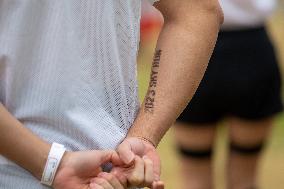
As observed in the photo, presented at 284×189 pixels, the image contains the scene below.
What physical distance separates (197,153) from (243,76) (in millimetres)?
446

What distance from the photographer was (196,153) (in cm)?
475

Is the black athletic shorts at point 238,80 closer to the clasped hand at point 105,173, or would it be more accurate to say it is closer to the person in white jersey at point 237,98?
the person in white jersey at point 237,98

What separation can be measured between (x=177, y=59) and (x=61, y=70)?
389 millimetres

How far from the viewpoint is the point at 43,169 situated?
2209mm

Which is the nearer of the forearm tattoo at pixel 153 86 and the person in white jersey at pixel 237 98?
the forearm tattoo at pixel 153 86

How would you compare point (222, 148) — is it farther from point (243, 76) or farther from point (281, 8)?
point (281, 8)

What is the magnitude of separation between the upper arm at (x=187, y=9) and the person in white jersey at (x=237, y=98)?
6.65ft

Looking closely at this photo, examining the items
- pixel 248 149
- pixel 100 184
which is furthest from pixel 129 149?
pixel 248 149

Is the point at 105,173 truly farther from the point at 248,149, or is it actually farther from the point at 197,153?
Answer: the point at 248,149

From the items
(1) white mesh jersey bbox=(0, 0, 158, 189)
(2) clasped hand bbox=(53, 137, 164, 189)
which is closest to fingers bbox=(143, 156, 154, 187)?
(2) clasped hand bbox=(53, 137, 164, 189)

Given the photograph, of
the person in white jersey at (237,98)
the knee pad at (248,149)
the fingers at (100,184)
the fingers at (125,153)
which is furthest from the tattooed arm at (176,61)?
the knee pad at (248,149)

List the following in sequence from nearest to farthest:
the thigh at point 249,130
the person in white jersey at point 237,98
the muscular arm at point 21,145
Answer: the muscular arm at point 21,145 → the person in white jersey at point 237,98 → the thigh at point 249,130

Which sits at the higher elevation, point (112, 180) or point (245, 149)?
point (112, 180)

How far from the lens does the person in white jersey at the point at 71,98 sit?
221cm
